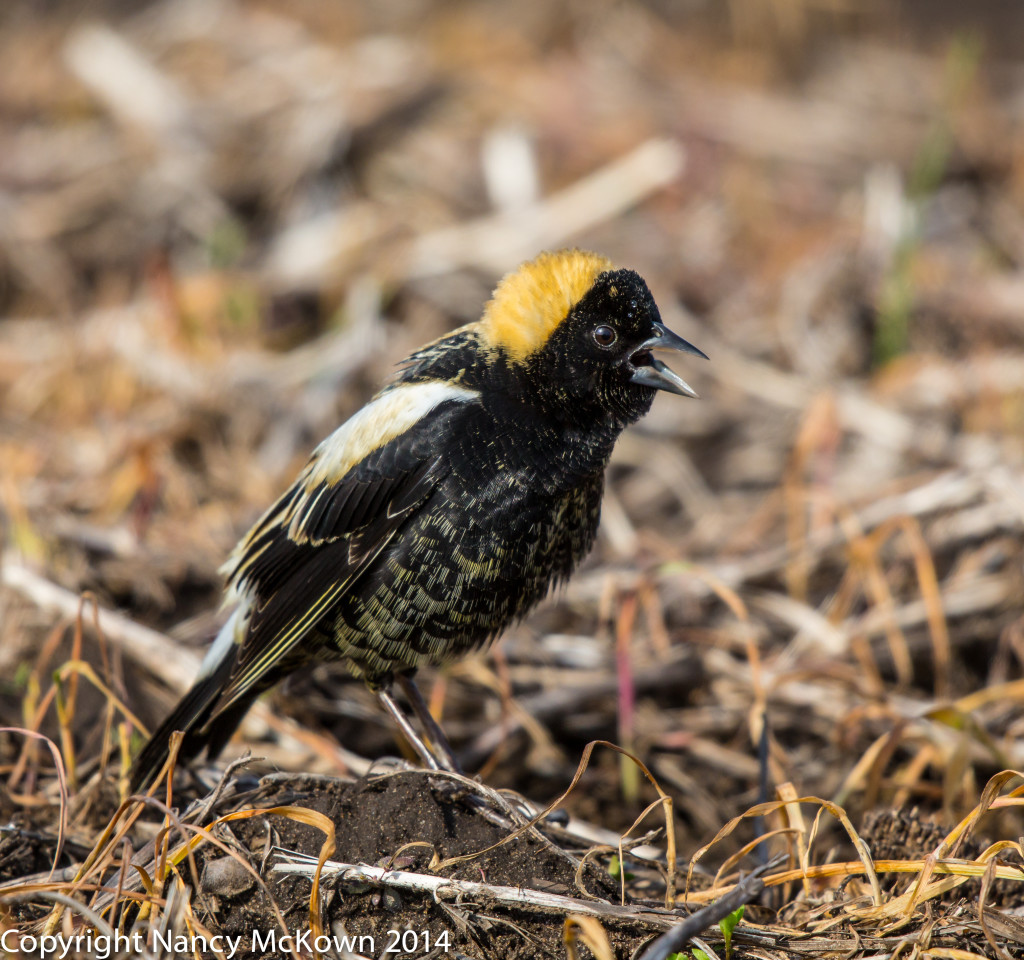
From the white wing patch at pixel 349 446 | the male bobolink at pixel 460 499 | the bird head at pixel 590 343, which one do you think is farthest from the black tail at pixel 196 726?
the bird head at pixel 590 343

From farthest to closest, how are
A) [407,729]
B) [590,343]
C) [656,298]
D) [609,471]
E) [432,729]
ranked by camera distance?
[656,298] < [609,471] < [432,729] < [407,729] < [590,343]

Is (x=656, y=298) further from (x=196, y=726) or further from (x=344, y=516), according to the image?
(x=196, y=726)

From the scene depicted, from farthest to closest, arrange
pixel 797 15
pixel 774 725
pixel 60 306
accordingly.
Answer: pixel 797 15, pixel 60 306, pixel 774 725

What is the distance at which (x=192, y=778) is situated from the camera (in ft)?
10.6

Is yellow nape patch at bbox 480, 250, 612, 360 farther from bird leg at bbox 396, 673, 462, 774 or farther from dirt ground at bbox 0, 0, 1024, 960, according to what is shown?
bird leg at bbox 396, 673, 462, 774

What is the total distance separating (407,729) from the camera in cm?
331

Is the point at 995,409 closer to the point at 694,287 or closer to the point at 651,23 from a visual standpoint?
the point at 694,287

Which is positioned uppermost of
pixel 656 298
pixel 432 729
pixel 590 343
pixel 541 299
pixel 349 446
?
pixel 541 299

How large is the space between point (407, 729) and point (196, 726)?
0.66 meters

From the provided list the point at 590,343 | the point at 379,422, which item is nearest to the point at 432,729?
the point at 379,422

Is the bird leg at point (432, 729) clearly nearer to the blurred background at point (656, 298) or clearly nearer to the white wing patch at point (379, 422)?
the blurred background at point (656, 298)

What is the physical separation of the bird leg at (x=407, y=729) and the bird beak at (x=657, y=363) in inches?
50.7

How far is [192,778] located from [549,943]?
4.40ft

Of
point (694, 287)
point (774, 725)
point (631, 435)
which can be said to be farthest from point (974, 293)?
point (774, 725)
